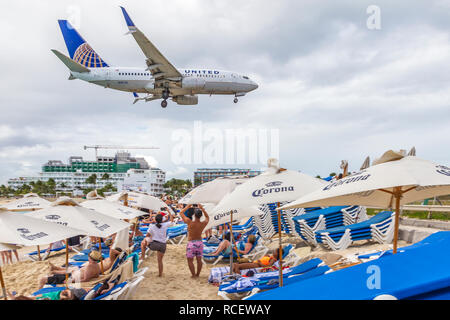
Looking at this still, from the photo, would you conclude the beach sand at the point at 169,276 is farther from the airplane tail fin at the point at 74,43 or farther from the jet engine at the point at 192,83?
the airplane tail fin at the point at 74,43

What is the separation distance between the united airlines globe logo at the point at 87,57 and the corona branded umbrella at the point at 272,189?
2474cm

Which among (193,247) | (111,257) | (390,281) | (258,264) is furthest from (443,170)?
(111,257)

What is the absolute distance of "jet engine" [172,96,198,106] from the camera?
77.6ft

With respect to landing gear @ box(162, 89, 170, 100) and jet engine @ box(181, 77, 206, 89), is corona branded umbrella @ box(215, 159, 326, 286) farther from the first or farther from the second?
landing gear @ box(162, 89, 170, 100)

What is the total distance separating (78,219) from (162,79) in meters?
17.1

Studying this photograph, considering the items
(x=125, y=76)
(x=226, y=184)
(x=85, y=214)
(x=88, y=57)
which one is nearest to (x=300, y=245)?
(x=226, y=184)

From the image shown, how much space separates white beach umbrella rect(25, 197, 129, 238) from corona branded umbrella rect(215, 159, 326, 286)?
1785 millimetres

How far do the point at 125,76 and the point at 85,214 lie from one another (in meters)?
18.9

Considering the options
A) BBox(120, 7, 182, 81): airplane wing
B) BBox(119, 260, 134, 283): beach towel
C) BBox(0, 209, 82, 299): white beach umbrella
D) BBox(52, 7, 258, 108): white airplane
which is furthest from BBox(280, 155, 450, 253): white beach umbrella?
BBox(52, 7, 258, 108): white airplane

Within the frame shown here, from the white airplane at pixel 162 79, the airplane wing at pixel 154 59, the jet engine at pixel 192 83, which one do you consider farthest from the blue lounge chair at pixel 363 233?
the jet engine at pixel 192 83

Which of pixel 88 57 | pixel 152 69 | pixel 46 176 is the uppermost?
pixel 88 57

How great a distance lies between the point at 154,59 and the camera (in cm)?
1880
